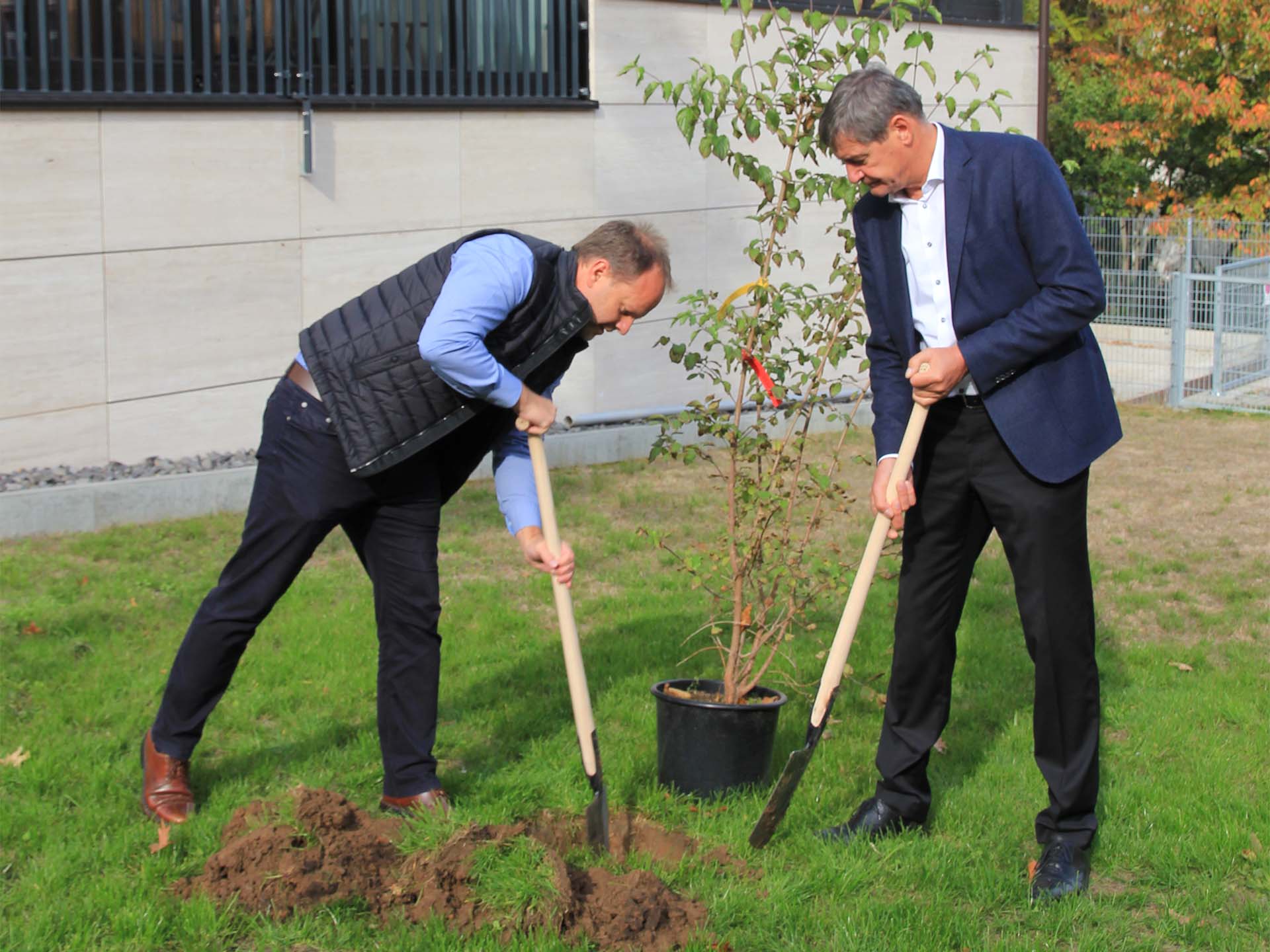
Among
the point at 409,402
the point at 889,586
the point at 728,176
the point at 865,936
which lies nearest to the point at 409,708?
the point at 409,402

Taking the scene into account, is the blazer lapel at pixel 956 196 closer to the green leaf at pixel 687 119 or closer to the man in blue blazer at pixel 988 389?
the man in blue blazer at pixel 988 389

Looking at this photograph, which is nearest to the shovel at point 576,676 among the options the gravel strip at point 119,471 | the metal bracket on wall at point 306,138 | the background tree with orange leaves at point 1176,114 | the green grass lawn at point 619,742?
the green grass lawn at point 619,742

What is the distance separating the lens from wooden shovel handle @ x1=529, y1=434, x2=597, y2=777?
4.00 meters

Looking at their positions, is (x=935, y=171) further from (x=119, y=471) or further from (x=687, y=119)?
(x=119, y=471)

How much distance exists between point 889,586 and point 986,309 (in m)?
3.39

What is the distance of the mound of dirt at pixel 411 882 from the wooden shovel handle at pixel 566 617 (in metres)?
0.34

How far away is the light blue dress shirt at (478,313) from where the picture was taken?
3.80 metres

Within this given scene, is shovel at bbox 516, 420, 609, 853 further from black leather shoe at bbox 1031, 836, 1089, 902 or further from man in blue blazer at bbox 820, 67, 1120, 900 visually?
black leather shoe at bbox 1031, 836, 1089, 902

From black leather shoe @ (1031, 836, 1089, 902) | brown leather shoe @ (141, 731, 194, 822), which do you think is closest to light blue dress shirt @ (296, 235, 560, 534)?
brown leather shoe @ (141, 731, 194, 822)

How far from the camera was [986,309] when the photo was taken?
152 inches

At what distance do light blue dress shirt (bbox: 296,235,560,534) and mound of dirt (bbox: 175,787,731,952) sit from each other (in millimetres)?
1193

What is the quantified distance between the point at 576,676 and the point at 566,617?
19cm

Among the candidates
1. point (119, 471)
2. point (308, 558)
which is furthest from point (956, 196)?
point (119, 471)

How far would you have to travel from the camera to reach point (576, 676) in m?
4.08
